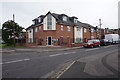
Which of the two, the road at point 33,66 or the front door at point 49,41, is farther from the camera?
the front door at point 49,41

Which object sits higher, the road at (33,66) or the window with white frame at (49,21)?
the window with white frame at (49,21)

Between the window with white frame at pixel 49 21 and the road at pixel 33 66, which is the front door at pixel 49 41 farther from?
the road at pixel 33 66

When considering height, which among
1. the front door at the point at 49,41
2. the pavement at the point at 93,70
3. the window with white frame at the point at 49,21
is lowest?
the pavement at the point at 93,70

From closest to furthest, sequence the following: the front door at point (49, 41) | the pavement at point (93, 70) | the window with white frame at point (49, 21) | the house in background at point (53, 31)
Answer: the pavement at point (93, 70) < the house in background at point (53, 31) < the front door at point (49, 41) < the window with white frame at point (49, 21)

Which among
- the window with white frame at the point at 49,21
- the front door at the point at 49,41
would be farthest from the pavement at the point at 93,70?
the window with white frame at the point at 49,21

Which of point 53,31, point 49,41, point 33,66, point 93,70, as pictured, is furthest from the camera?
point 49,41

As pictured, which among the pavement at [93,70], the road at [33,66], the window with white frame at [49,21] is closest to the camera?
the pavement at [93,70]

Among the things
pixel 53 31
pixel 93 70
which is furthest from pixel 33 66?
pixel 53 31

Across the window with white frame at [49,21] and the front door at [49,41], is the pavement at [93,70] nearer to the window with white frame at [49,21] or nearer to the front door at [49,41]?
the front door at [49,41]

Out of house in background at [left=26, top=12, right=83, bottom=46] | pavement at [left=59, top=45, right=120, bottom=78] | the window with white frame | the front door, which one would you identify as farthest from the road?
the window with white frame

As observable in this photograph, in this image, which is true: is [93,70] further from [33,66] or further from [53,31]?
[53,31]

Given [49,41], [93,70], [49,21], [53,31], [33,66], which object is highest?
[49,21]

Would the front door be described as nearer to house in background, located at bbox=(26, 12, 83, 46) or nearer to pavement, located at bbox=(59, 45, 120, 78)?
house in background, located at bbox=(26, 12, 83, 46)

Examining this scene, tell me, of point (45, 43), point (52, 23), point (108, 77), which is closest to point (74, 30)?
point (52, 23)
